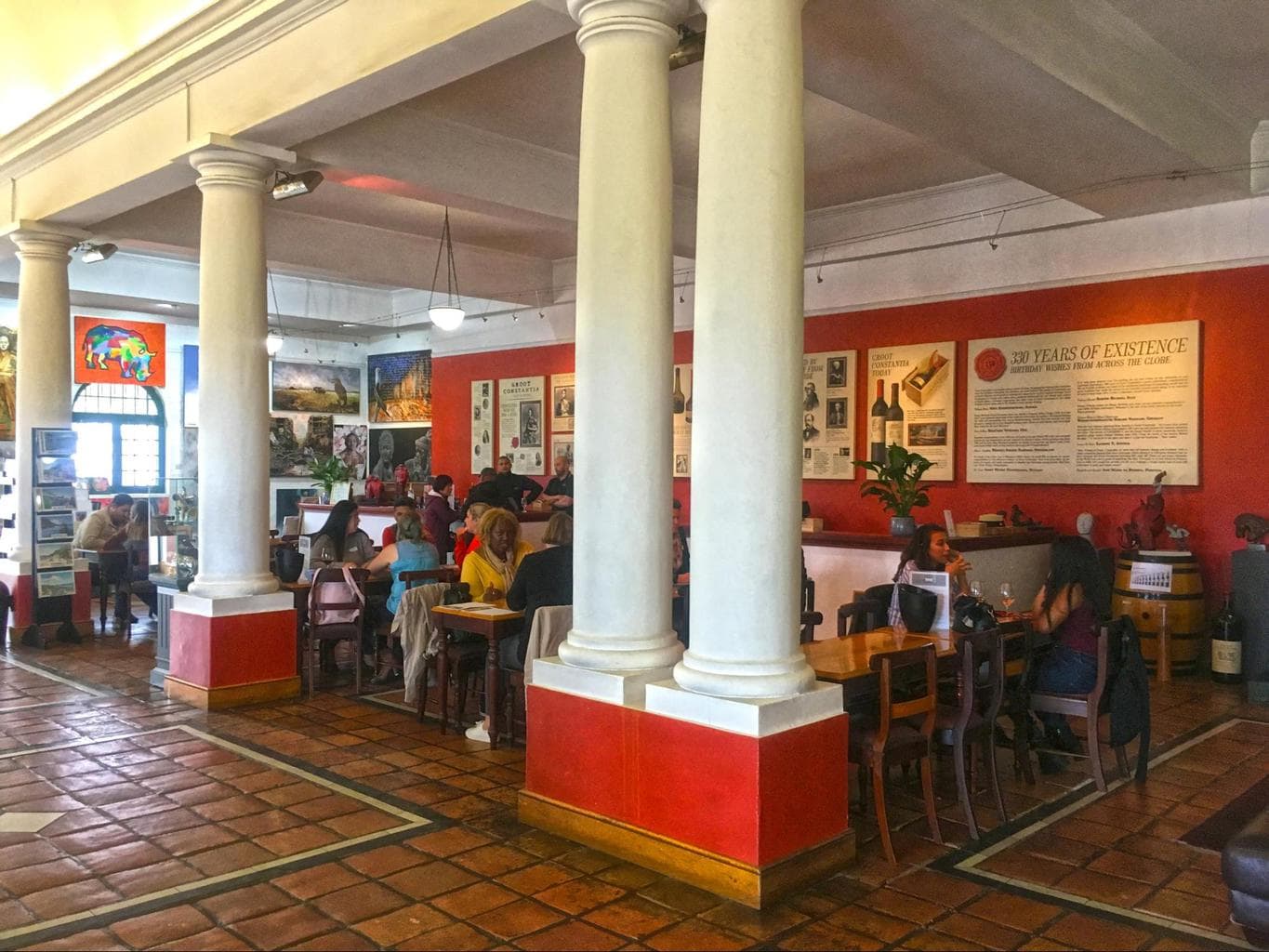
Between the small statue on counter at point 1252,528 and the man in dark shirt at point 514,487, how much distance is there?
6580 mm

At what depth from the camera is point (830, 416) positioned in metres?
10.0

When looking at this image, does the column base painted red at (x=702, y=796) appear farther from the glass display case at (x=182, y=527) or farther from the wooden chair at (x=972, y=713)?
the glass display case at (x=182, y=527)

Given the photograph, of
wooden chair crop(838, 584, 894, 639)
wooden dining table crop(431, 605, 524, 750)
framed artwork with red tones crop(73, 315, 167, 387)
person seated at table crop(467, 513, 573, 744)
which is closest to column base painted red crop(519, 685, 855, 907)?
person seated at table crop(467, 513, 573, 744)

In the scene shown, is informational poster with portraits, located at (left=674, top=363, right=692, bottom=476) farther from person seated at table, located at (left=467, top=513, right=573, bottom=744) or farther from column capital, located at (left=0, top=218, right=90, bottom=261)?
person seated at table, located at (left=467, top=513, right=573, bottom=744)

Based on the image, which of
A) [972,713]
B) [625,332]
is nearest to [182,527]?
[625,332]

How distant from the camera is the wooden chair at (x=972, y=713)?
410 cm

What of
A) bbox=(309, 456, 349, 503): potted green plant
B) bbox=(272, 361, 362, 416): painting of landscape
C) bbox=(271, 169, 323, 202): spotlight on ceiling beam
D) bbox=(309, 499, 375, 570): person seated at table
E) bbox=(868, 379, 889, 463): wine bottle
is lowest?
bbox=(309, 499, 375, 570): person seated at table

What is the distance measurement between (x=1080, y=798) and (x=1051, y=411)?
453 centimetres

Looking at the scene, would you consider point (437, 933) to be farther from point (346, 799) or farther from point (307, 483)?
point (307, 483)

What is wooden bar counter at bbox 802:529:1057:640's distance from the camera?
7387 millimetres

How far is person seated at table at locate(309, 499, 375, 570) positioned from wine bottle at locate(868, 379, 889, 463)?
4.76 m

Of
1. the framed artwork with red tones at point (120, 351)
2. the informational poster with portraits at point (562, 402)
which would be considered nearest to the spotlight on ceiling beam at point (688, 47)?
the informational poster with portraits at point (562, 402)

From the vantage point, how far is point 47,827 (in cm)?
423

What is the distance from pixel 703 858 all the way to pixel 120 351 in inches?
561
